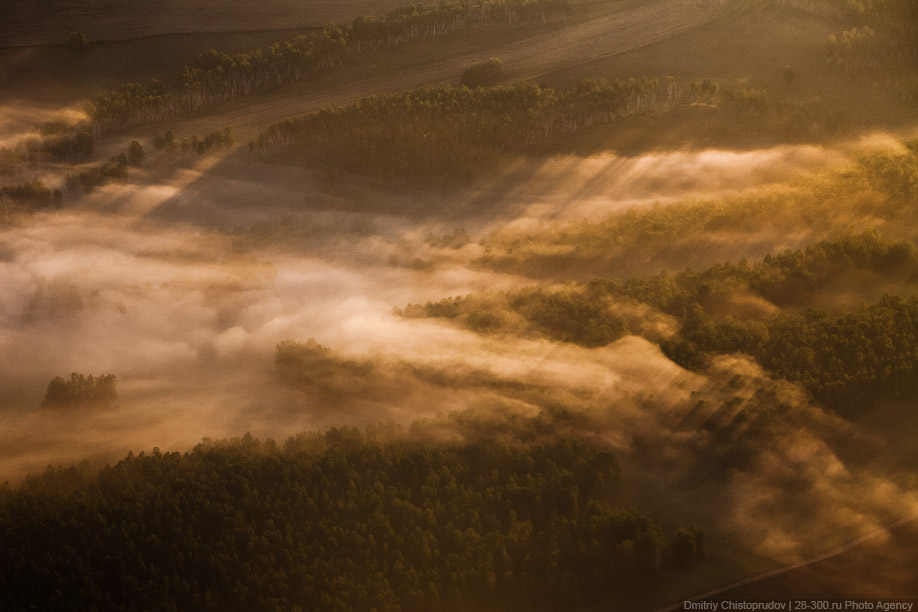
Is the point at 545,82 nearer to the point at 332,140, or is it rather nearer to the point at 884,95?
the point at 332,140

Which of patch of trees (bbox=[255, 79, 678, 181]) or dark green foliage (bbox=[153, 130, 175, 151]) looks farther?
dark green foliage (bbox=[153, 130, 175, 151])

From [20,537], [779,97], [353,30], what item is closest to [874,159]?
[779,97]

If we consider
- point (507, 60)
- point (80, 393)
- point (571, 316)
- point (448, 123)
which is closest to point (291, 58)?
point (507, 60)

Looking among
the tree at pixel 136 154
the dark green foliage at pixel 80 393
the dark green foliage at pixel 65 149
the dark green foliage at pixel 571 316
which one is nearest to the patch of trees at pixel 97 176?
the tree at pixel 136 154

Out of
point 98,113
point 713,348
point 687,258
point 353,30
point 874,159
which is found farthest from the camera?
point 353,30

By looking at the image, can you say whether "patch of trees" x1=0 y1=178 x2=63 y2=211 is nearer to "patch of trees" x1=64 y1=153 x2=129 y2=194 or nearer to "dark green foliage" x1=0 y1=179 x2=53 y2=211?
"dark green foliage" x1=0 y1=179 x2=53 y2=211

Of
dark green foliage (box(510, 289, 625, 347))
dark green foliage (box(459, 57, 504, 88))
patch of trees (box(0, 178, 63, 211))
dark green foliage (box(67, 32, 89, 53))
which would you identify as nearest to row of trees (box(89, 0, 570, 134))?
dark green foliage (box(67, 32, 89, 53))
